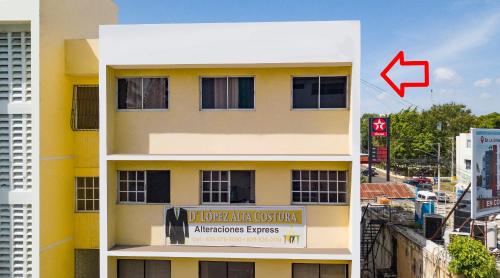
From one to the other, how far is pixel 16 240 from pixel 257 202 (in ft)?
22.0

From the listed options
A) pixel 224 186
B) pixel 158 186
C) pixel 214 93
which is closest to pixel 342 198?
pixel 224 186

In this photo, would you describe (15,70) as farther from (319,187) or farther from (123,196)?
(319,187)

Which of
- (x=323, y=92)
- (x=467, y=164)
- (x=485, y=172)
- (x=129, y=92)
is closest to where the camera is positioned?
(x=323, y=92)

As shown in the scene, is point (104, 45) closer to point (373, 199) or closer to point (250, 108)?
point (250, 108)

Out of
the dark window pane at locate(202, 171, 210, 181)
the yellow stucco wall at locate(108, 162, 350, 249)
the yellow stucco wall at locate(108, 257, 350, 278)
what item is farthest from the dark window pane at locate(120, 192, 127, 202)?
the dark window pane at locate(202, 171, 210, 181)

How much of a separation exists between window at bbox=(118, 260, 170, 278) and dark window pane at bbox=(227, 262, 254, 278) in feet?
5.98

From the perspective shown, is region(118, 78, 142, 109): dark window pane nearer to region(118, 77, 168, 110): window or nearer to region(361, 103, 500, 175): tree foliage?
region(118, 77, 168, 110): window

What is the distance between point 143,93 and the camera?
10.0 metres

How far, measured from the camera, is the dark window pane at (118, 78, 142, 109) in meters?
10.1

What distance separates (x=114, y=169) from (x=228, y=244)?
3.94 metres

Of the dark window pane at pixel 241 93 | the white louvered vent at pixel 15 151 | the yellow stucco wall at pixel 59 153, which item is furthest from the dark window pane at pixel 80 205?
A: the dark window pane at pixel 241 93

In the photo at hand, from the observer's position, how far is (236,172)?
996 cm

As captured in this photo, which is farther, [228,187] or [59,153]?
[59,153]

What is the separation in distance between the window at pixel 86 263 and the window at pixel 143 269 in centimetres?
166
